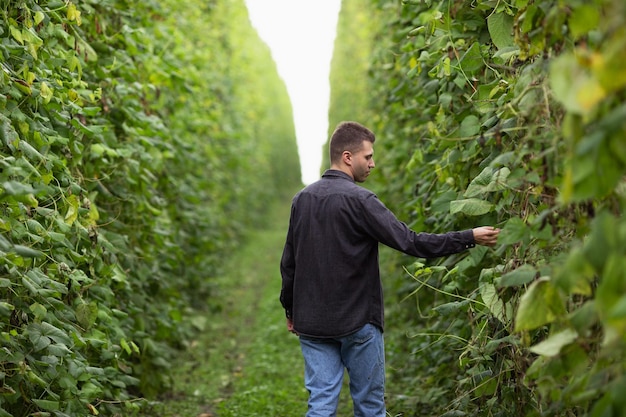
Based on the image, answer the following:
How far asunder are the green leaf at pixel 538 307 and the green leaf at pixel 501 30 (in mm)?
1404

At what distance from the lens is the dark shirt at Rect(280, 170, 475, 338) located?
357 centimetres

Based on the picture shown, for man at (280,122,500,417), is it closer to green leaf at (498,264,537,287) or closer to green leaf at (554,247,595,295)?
green leaf at (498,264,537,287)

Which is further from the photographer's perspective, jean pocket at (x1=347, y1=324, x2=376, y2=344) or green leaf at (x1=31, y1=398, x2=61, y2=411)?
jean pocket at (x1=347, y1=324, x2=376, y2=344)

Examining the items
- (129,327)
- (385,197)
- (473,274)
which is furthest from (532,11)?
(385,197)

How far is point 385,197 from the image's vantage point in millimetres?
8055

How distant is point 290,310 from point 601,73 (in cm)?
258

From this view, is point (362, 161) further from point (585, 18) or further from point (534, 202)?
point (585, 18)

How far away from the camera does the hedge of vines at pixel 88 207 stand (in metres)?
3.43

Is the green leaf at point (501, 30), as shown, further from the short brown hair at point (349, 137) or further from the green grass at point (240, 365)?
the green grass at point (240, 365)

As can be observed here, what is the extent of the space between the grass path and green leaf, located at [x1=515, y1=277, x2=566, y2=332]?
347cm

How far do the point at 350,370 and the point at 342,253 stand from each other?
0.61 m

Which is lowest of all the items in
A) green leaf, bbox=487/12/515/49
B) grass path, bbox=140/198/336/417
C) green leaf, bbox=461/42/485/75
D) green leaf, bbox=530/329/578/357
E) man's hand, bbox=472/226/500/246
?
grass path, bbox=140/198/336/417

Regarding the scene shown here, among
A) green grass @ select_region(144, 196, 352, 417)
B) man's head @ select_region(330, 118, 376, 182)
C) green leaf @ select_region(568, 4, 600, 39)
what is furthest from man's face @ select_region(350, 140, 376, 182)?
green grass @ select_region(144, 196, 352, 417)

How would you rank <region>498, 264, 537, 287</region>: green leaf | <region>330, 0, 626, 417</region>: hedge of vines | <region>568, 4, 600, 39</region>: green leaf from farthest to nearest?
<region>498, 264, 537, 287</region>: green leaf, <region>568, 4, 600, 39</region>: green leaf, <region>330, 0, 626, 417</region>: hedge of vines
